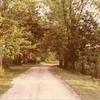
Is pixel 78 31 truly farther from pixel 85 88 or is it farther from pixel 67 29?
pixel 85 88

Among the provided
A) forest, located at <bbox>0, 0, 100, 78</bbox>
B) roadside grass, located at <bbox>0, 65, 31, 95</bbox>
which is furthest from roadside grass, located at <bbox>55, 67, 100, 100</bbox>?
forest, located at <bbox>0, 0, 100, 78</bbox>

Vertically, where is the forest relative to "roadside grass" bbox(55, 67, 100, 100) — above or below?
above

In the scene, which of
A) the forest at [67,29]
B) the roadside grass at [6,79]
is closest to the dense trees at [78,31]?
the forest at [67,29]

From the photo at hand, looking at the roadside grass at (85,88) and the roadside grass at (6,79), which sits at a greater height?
the roadside grass at (6,79)

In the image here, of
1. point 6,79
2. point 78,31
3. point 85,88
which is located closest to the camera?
point 85,88

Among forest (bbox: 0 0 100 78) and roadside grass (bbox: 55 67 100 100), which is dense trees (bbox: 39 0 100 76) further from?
roadside grass (bbox: 55 67 100 100)

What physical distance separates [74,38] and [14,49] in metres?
14.4

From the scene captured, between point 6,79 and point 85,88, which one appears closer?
point 85,88

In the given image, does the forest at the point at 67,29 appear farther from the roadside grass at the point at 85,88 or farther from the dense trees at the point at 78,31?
the roadside grass at the point at 85,88

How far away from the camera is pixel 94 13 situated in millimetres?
56000

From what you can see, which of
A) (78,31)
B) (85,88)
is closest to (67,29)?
(78,31)

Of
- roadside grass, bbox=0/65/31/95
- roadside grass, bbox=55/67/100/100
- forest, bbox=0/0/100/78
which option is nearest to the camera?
roadside grass, bbox=55/67/100/100

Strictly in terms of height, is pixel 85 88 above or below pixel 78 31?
below

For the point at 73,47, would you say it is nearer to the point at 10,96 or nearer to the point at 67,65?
the point at 67,65
